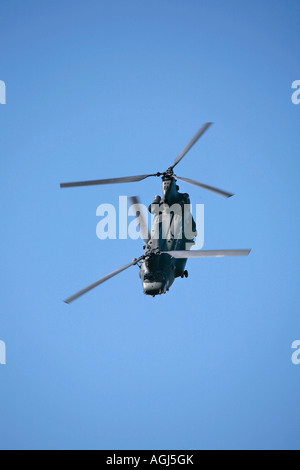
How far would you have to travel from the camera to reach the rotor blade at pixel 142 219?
30.9m

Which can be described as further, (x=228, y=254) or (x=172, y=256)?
(x=172, y=256)

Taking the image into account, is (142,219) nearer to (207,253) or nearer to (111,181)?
(111,181)

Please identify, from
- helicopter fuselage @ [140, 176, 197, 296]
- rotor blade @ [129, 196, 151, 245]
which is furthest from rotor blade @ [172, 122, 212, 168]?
rotor blade @ [129, 196, 151, 245]

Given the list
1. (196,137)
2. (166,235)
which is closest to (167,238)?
(166,235)

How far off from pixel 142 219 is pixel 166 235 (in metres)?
1.29

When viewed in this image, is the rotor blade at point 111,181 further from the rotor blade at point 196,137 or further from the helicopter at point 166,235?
the rotor blade at point 196,137

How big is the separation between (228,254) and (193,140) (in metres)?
7.70

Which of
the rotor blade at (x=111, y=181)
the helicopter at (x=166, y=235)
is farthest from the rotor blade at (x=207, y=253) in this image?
the rotor blade at (x=111, y=181)

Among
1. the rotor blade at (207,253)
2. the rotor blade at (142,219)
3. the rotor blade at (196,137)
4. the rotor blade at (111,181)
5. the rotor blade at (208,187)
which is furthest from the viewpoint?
the rotor blade at (196,137)

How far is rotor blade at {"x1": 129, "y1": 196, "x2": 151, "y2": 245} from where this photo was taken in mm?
30922

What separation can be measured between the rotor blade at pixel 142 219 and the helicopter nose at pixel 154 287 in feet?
8.68

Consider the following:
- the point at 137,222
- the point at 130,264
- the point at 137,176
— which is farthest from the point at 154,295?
the point at 137,176
